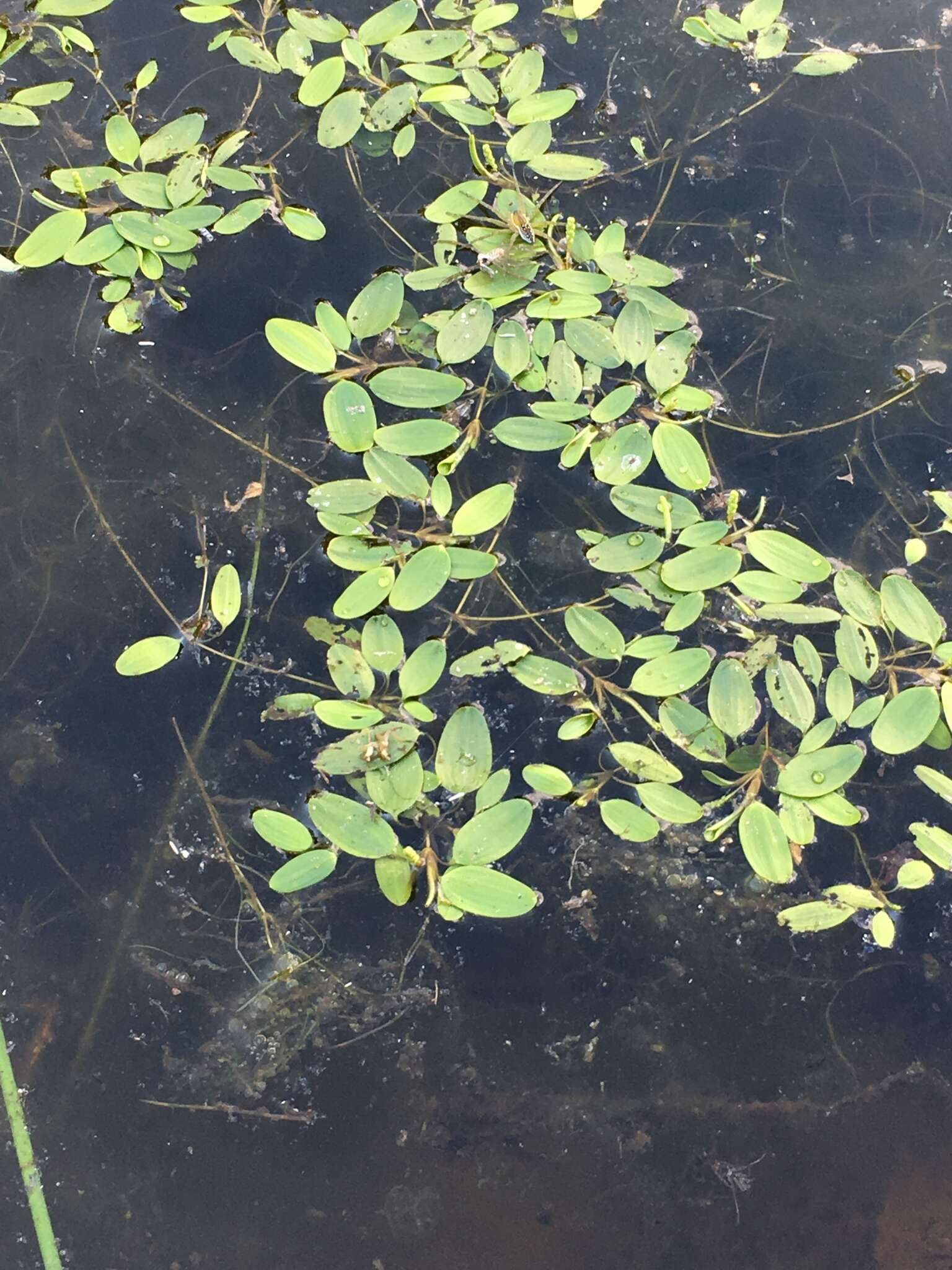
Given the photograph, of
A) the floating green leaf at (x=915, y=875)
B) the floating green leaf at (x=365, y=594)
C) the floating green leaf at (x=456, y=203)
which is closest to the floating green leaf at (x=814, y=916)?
the floating green leaf at (x=915, y=875)

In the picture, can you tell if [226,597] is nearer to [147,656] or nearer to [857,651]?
[147,656]

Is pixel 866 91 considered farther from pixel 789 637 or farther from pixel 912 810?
pixel 912 810

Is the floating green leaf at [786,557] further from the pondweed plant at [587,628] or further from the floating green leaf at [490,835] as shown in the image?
the floating green leaf at [490,835]

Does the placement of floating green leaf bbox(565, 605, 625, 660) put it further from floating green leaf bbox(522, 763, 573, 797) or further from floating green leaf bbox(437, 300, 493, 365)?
floating green leaf bbox(437, 300, 493, 365)

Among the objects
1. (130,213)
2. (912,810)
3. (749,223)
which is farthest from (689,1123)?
(130,213)

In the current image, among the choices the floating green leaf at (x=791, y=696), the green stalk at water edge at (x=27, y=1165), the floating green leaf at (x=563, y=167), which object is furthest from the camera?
the floating green leaf at (x=563, y=167)

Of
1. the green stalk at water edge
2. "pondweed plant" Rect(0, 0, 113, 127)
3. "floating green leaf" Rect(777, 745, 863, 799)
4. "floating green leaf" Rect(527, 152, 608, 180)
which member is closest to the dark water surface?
the green stalk at water edge
